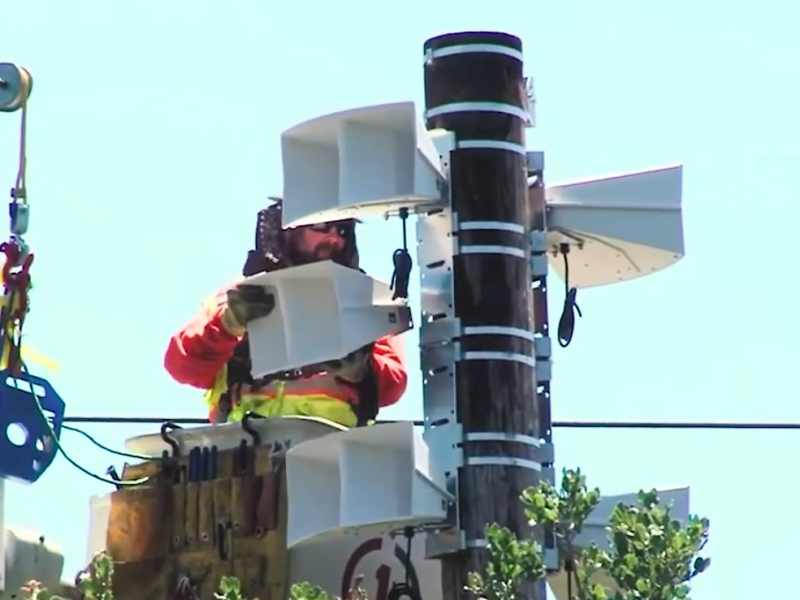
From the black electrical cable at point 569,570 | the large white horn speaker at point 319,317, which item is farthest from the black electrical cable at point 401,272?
the black electrical cable at point 569,570

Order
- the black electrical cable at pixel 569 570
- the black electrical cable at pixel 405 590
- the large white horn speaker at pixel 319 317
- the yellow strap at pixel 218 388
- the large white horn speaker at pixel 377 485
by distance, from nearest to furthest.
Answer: the black electrical cable at pixel 569 570, the large white horn speaker at pixel 377 485, the large white horn speaker at pixel 319 317, the black electrical cable at pixel 405 590, the yellow strap at pixel 218 388

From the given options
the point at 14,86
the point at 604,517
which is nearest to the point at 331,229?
the point at 604,517

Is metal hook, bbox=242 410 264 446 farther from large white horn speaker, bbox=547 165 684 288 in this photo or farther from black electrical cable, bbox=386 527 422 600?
large white horn speaker, bbox=547 165 684 288

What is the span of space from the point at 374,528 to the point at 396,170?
1598mm

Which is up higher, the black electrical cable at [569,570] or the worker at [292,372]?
the worker at [292,372]

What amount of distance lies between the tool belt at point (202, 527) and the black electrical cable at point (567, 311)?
142cm

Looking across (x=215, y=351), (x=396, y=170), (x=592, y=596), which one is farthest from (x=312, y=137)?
(x=592, y=596)

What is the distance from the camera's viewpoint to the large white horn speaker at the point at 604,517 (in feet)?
47.5

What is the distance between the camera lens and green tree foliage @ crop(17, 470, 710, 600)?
11.9 meters

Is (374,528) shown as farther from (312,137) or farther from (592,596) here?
(592,596)

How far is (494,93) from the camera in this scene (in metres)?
15.1

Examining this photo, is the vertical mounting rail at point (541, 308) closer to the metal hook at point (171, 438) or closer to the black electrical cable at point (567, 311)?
the black electrical cable at point (567, 311)

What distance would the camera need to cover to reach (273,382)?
628 inches

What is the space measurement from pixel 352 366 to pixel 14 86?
9.41ft
